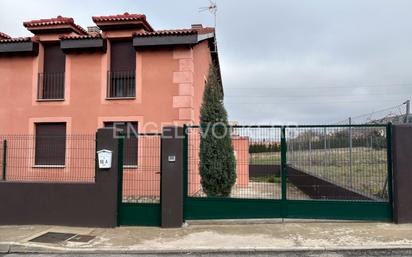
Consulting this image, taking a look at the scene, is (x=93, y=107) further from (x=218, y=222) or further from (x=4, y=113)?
(x=218, y=222)

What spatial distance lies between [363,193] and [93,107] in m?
9.38

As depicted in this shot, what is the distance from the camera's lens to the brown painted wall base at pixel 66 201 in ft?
29.1

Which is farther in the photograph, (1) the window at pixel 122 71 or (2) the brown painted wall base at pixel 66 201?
(1) the window at pixel 122 71

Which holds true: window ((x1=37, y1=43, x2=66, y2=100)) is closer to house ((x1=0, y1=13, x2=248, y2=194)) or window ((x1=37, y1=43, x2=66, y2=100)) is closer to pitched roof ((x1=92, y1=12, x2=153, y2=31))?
house ((x1=0, y1=13, x2=248, y2=194))

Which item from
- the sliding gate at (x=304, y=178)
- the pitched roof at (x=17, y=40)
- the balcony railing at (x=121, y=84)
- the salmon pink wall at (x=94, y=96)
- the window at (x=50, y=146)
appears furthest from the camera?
the pitched roof at (x=17, y=40)

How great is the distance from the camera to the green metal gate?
8930 mm

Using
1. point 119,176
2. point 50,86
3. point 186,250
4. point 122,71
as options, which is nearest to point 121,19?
point 122,71

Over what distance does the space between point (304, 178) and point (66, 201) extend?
18.4ft

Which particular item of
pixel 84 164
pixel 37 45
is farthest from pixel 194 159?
pixel 37 45

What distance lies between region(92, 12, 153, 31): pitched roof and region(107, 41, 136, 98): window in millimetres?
751

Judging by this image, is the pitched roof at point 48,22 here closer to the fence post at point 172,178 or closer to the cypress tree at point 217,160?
the cypress tree at point 217,160

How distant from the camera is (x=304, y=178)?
9.62m

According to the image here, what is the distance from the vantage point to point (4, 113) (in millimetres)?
14703

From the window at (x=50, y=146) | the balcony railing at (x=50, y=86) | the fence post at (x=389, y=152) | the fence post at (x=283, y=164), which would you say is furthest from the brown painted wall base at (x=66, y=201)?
the fence post at (x=389, y=152)
